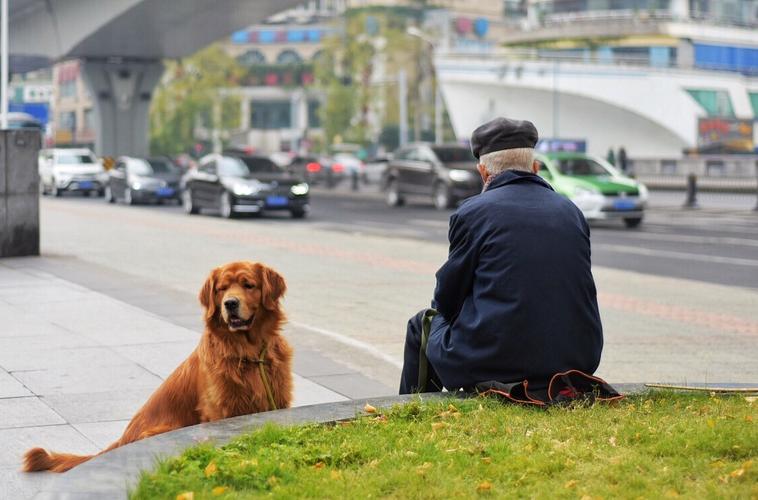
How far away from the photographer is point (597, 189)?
26969 millimetres

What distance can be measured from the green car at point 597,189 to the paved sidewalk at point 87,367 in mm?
15391

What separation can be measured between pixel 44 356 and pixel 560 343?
4.59 m

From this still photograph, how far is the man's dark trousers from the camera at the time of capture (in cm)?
587

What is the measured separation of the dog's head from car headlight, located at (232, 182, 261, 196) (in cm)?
2394

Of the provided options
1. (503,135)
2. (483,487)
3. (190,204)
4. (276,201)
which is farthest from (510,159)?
(190,204)

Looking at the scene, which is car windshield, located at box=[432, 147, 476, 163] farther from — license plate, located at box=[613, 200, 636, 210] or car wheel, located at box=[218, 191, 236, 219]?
license plate, located at box=[613, 200, 636, 210]

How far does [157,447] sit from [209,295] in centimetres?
92

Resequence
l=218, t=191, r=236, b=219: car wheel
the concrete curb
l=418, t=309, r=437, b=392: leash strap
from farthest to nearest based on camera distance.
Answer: l=218, t=191, r=236, b=219: car wheel → l=418, t=309, r=437, b=392: leash strap → the concrete curb

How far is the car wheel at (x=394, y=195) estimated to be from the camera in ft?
121

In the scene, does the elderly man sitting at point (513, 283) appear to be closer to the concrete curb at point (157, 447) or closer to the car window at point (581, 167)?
the concrete curb at point (157, 447)

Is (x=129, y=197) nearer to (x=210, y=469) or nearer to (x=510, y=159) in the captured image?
(x=510, y=159)

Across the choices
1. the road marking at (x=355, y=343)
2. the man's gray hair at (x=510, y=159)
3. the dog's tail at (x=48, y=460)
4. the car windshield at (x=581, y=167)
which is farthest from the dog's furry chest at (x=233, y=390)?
the car windshield at (x=581, y=167)

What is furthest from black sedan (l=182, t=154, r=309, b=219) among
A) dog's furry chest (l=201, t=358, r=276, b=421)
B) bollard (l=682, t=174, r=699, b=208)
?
dog's furry chest (l=201, t=358, r=276, b=421)

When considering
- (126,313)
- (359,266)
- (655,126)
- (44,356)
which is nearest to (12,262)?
(359,266)
